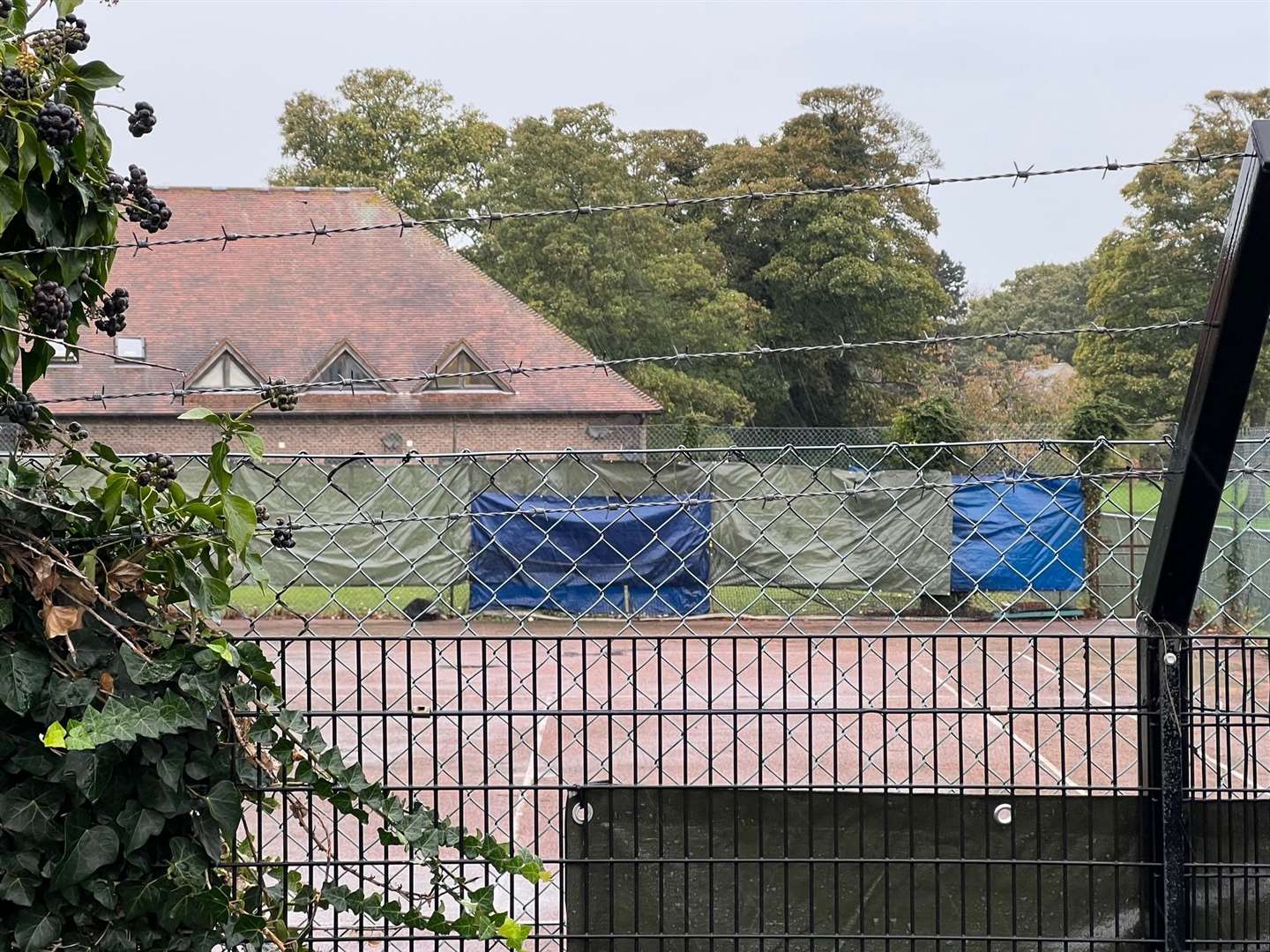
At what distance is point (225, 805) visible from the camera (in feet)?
7.99

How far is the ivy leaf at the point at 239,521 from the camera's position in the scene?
2320mm

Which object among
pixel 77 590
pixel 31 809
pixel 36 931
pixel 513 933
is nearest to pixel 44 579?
pixel 77 590

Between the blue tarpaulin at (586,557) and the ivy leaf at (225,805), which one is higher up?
the blue tarpaulin at (586,557)

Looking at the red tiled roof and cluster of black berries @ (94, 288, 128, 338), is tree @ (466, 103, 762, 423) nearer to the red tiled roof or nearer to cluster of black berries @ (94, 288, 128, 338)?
the red tiled roof

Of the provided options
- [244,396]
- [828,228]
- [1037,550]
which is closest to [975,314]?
[828,228]

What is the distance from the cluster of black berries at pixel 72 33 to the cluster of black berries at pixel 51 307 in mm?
420

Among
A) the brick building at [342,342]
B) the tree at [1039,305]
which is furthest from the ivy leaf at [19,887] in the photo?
the tree at [1039,305]

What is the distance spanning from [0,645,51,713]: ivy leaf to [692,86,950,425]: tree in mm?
34259

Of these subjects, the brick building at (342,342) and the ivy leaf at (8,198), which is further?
the brick building at (342,342)

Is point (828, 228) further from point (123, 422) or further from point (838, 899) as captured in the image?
point (838, 899)

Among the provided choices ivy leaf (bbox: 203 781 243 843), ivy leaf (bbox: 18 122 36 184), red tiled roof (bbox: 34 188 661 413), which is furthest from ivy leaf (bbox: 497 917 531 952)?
red tiled roof (bbox: 34 188 661 413)

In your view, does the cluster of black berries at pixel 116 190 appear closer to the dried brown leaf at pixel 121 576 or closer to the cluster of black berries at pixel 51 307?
the cluster of black berries at pixel 51 307

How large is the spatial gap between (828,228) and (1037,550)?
24.0 metres

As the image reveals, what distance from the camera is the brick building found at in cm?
2636
